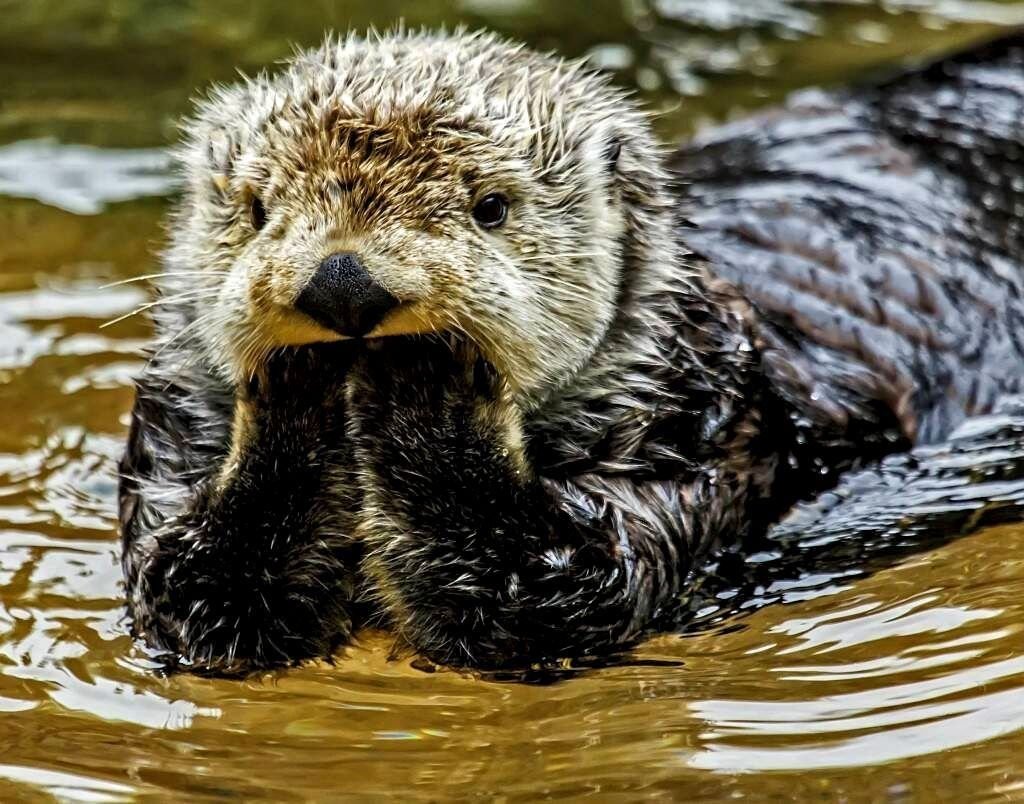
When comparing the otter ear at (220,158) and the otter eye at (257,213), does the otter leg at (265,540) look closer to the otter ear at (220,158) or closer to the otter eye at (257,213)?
the otter eye at (257,213)

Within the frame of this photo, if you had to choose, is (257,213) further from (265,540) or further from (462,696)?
(462,696)

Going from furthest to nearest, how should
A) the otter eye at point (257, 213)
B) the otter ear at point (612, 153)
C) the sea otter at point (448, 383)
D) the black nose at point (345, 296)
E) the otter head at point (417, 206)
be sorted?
the otter ear at point (612, 153), the otter eye at point (257, 213), the sea otter at point (448, 383), the otter head at point (417, 206), the black nose at point (345, 296)

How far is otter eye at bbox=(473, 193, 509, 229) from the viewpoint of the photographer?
311cm

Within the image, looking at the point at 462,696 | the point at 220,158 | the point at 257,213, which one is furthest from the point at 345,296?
the point at 462,696

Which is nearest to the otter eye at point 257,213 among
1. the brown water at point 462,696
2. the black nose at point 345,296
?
the black nose at point 345,296

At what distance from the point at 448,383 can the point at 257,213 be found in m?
0.49

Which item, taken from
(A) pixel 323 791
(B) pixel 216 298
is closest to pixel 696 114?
(B) pixel 216 298

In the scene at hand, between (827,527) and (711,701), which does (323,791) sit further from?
(827,527)

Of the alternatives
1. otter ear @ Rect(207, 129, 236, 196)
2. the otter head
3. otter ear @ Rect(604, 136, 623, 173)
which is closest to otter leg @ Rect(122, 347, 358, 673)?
the otter head

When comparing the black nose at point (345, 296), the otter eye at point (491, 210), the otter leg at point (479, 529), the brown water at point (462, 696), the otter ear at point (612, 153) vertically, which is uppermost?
the otter ear at point (612, 153)

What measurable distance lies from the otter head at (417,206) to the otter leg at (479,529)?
13 cm

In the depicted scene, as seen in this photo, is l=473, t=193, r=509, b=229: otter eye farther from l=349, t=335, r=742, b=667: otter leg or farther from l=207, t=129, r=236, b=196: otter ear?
l=207, t=129, r=236, b=196: otter ear

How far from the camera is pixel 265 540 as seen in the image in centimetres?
319

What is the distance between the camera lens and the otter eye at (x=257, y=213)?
310cm
